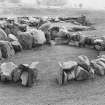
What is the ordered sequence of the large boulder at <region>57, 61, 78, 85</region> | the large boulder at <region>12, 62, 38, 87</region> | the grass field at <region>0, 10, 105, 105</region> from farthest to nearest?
the large boulder at <region>57, 61, 78, 85</region> < the large boulder at <region>12, 62, 38, 87</region> < the grass field at <region>0, 10, 105, 105</region>

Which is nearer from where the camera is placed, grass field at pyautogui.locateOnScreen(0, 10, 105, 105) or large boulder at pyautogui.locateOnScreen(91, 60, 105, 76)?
grass field at pyautogui.locateOnScreen(0, 10, 105, 105)

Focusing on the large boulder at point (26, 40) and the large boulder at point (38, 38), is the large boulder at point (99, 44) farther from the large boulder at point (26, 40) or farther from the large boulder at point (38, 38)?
the large boulder at point (26, 40)

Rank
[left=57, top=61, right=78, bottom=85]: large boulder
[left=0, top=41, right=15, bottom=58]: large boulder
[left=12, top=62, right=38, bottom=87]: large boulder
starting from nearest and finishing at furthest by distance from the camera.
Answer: [left=12, top=62, right=38, bottom=87]: large boulder
[left=57, top=61, right=78, bottom=85]: large boulder
[left=0, top=41, right=15, bottom=58]: large boulder

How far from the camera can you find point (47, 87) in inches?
302

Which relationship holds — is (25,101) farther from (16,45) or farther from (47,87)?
(16,45)

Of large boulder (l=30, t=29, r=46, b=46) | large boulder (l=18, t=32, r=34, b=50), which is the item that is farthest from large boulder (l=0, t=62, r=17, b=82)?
large boulder (l=30, t=29, r=46, b=46)

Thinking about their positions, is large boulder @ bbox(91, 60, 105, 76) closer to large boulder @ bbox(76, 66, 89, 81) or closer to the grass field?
the grass field

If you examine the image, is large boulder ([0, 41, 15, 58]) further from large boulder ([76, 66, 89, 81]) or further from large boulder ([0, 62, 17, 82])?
large boulder ([76, 66, 89, 81])

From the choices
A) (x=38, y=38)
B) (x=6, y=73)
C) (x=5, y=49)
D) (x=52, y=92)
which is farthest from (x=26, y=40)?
(x=52, y=92)

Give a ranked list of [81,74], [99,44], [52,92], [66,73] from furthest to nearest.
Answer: [99,44] → [81,74] → [66,73] → [52,92]

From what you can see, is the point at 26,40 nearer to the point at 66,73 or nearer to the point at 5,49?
the point at 5,49

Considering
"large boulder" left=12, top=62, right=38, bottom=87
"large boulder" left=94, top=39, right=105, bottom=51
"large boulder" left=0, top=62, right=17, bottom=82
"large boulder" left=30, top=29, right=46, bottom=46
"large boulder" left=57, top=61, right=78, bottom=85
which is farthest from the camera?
"large boulder" left=30, top=29, right=46, bottom=46

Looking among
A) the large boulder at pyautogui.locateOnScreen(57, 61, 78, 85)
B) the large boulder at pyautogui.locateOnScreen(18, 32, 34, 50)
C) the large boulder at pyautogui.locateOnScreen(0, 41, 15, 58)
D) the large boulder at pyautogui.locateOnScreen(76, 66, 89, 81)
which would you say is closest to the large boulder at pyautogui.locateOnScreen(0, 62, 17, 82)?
the large boulder at pyautogui.locateOnScreen(57, 61, 78, 85)

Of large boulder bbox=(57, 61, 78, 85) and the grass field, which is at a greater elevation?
large boulder bbox=(57, 61, 78, 85)
